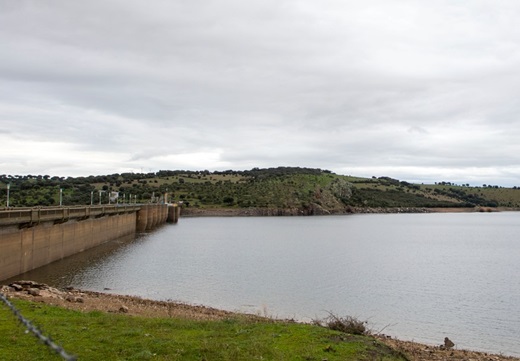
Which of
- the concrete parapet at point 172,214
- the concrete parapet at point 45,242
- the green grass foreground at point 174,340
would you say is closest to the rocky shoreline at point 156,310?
the green grass foreground at point 174,340

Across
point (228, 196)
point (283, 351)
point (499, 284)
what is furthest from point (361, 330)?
point (228, 196)

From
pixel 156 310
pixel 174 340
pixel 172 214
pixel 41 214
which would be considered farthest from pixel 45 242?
pixel 172 214

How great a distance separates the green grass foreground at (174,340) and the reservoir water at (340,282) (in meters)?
8.95

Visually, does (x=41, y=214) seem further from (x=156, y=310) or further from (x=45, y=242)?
(x=156, y=310)

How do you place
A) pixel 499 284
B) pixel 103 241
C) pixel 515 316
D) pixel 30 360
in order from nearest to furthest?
1. pixel 30 360
2. pixel 515 316
3. pixel 499 284
4. pixel 103 241

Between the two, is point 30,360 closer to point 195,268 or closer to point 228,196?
point 195,268

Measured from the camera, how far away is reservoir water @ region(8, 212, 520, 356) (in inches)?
937

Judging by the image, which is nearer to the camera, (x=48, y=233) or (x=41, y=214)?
(x=41, y=214)

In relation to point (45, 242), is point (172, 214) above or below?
below

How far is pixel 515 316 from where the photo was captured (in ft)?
81.8

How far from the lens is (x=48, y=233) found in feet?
130

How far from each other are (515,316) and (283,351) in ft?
60.2

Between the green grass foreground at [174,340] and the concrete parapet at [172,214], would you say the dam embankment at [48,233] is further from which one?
the concrete parapet at [172,214]

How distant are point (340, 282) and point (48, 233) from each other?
23542 millimetres
